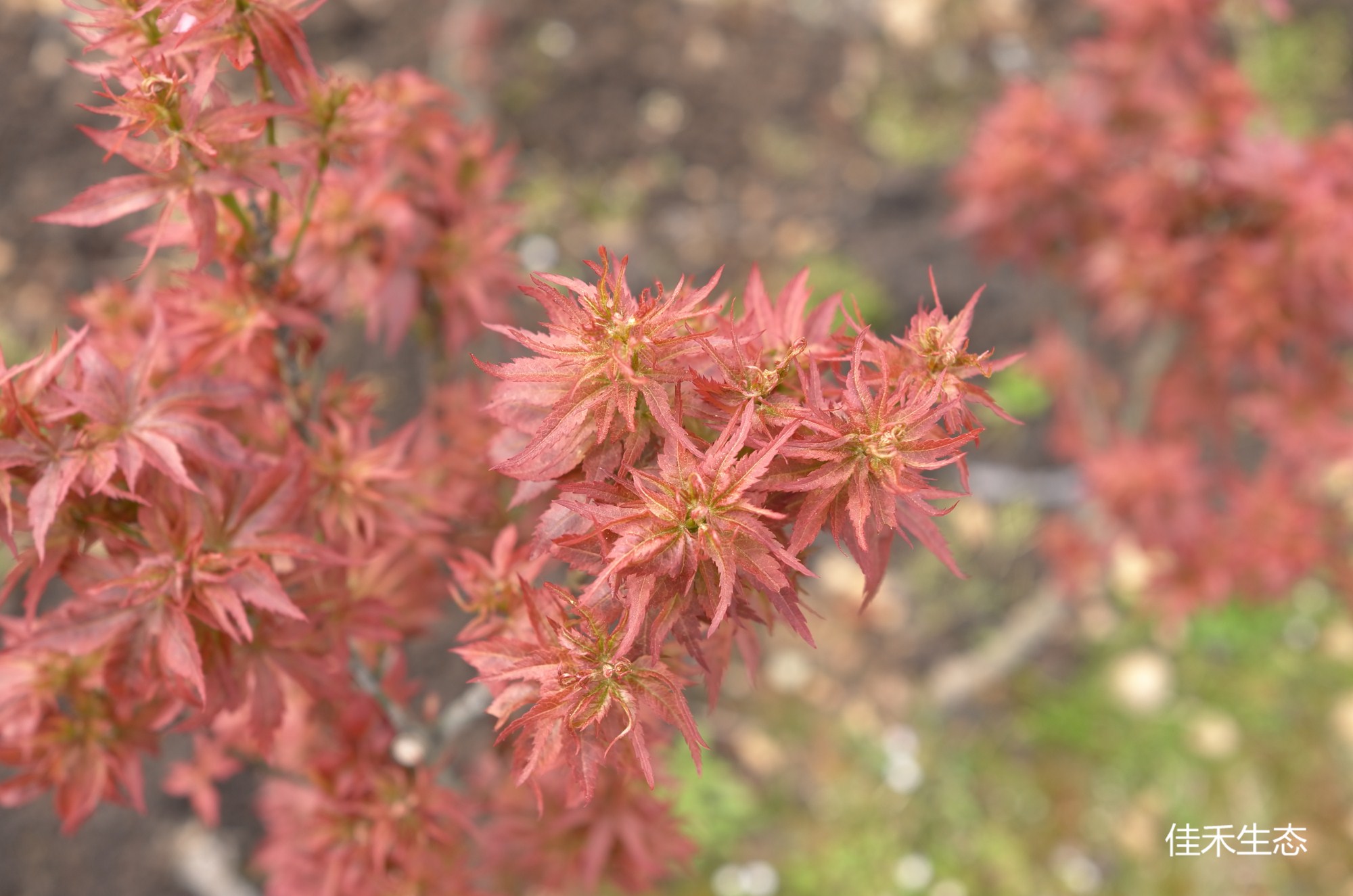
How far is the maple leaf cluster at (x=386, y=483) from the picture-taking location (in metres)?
1.00

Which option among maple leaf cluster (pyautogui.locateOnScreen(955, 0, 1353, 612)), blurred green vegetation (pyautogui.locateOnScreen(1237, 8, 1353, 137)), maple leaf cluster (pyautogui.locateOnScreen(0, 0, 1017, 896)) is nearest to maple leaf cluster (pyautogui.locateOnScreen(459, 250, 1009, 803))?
maple leaf cluster (pyautogui.locateOnScreen(0, 0, 1017, 896))

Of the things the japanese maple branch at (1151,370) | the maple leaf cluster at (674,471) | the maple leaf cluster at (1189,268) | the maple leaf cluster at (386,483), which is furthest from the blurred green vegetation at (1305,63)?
the maple leaf cluster at (674,471)

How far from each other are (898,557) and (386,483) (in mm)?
2880

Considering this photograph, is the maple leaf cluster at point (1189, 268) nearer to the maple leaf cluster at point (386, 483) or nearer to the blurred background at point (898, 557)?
the blurred background at point (898, 557)

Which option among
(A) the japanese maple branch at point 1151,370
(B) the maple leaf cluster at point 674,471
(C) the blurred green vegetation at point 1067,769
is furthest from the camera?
(C) the blurred green vegetation at point 1067,769

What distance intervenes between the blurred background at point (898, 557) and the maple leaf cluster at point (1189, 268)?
0.51m

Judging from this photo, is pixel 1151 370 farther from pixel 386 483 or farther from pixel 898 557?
pixel 386 483

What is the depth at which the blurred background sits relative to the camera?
10.4 feet

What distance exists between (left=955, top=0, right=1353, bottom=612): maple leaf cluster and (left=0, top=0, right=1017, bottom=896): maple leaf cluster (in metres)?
1.33

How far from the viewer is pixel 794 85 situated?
4.68 meters

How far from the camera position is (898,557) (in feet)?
12.9

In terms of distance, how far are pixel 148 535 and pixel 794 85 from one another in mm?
4236

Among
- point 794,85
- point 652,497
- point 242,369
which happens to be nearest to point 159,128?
point 242,369

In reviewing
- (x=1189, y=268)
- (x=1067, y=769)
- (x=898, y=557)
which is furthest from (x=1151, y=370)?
(x=1067, y=769)
